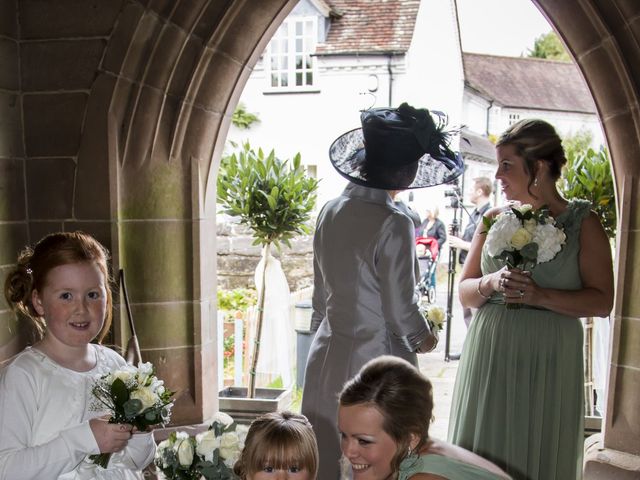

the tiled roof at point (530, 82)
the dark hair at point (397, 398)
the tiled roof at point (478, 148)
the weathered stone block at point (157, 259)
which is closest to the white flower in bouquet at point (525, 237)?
the dark hair at point (397, 398)

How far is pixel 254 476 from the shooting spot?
1.80 metres

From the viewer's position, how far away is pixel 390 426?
1.49m

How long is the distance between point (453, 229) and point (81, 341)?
16.2ft

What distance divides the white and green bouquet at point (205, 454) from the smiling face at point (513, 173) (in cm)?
142

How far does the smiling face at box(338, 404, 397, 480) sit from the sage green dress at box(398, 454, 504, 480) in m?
0.06

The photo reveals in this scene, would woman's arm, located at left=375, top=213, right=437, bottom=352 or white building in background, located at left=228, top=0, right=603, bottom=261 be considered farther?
white building in background, located at left=228, top=0, right=603, bottom=261

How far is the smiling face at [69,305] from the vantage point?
1.75 m

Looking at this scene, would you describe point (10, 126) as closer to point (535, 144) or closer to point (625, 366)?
point (535, 144)

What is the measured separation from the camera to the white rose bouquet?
7.48 ft

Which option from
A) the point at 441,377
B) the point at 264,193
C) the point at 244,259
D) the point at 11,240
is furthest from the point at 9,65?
the point at 244,259

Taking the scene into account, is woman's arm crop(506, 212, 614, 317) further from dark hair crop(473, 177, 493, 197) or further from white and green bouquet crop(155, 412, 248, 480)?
dark hair crop(473, 177, 493, 197)

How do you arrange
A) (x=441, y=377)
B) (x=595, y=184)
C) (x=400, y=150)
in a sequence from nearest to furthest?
1. (x=400, y=150)
2. (x=595, y=184)
3. (x=441, y=377)

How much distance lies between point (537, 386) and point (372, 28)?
1260 cm

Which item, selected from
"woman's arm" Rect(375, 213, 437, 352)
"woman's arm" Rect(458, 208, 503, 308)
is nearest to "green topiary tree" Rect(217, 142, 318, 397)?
"woman's arm" Rect(458, 208, 503, 308)
